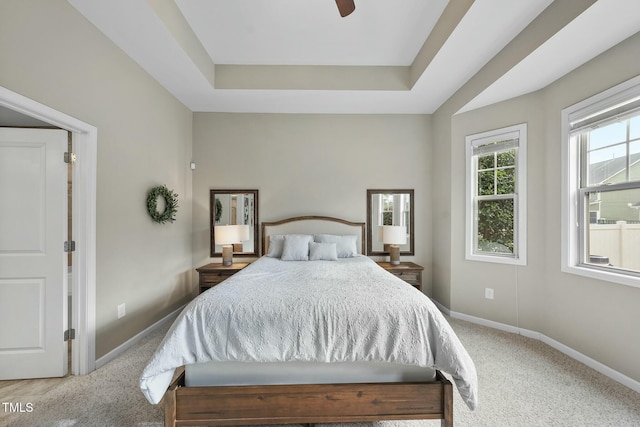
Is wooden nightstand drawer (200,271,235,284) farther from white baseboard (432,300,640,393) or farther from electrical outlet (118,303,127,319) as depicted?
white baseboard (432,300,640,393)

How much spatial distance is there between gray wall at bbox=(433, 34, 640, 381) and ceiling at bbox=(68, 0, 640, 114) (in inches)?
6.6

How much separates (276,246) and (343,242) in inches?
35.4

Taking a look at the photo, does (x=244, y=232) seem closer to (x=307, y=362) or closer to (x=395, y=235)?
(x=395, y=235)

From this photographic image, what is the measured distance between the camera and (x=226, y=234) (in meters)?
3.56

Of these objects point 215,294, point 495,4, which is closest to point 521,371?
point 215,294

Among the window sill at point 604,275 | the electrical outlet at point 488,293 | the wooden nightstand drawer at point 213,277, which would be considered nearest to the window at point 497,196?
the electrical outlet at point 488,293

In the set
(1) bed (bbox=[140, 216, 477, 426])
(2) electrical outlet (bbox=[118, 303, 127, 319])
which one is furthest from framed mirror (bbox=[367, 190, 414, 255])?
(2) electrical outlet (bbox=[118, 303, 127, 319])

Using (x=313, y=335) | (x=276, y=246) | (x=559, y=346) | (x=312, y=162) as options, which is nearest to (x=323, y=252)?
(x=276, y=246)

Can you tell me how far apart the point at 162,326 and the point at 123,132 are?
2225 millimetres

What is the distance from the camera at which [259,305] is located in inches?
66.9

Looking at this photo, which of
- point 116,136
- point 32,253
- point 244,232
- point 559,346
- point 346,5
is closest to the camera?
point 346,5

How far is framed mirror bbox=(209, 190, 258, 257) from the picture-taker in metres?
3.97

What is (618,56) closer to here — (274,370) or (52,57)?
(274,370)

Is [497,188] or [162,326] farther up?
[497,188]
